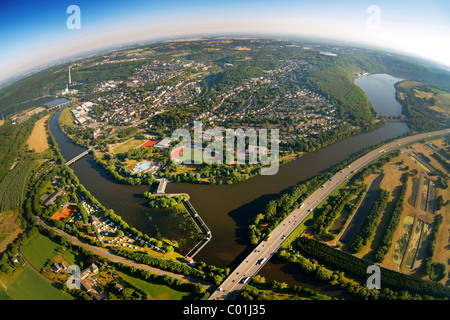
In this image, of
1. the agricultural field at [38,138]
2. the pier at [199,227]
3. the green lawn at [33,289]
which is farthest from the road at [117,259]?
the agricultural field at [38,138]

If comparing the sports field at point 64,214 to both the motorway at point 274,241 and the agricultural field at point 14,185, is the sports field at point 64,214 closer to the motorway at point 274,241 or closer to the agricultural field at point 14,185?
the agricultural field at point 14,185

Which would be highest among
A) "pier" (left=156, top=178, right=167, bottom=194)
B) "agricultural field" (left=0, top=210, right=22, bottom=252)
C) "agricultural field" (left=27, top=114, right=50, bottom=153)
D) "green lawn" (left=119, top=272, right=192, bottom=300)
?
"agricultural field" (left=27, top=114, right=50, bottom=153)

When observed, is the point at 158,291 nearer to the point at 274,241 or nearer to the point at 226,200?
the point at 274,241

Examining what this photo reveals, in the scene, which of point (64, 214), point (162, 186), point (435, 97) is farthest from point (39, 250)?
point (435, 97)

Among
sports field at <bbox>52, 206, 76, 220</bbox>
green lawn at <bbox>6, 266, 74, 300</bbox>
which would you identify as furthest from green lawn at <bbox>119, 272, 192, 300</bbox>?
sports field at <bbox>52, 206, 76, 220</bbox>

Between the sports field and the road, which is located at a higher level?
the sports field

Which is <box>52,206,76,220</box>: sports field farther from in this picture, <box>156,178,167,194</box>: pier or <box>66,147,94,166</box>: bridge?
<box>66,147,94,166</box>: bridge

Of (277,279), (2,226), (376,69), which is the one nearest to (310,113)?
(277,279)
